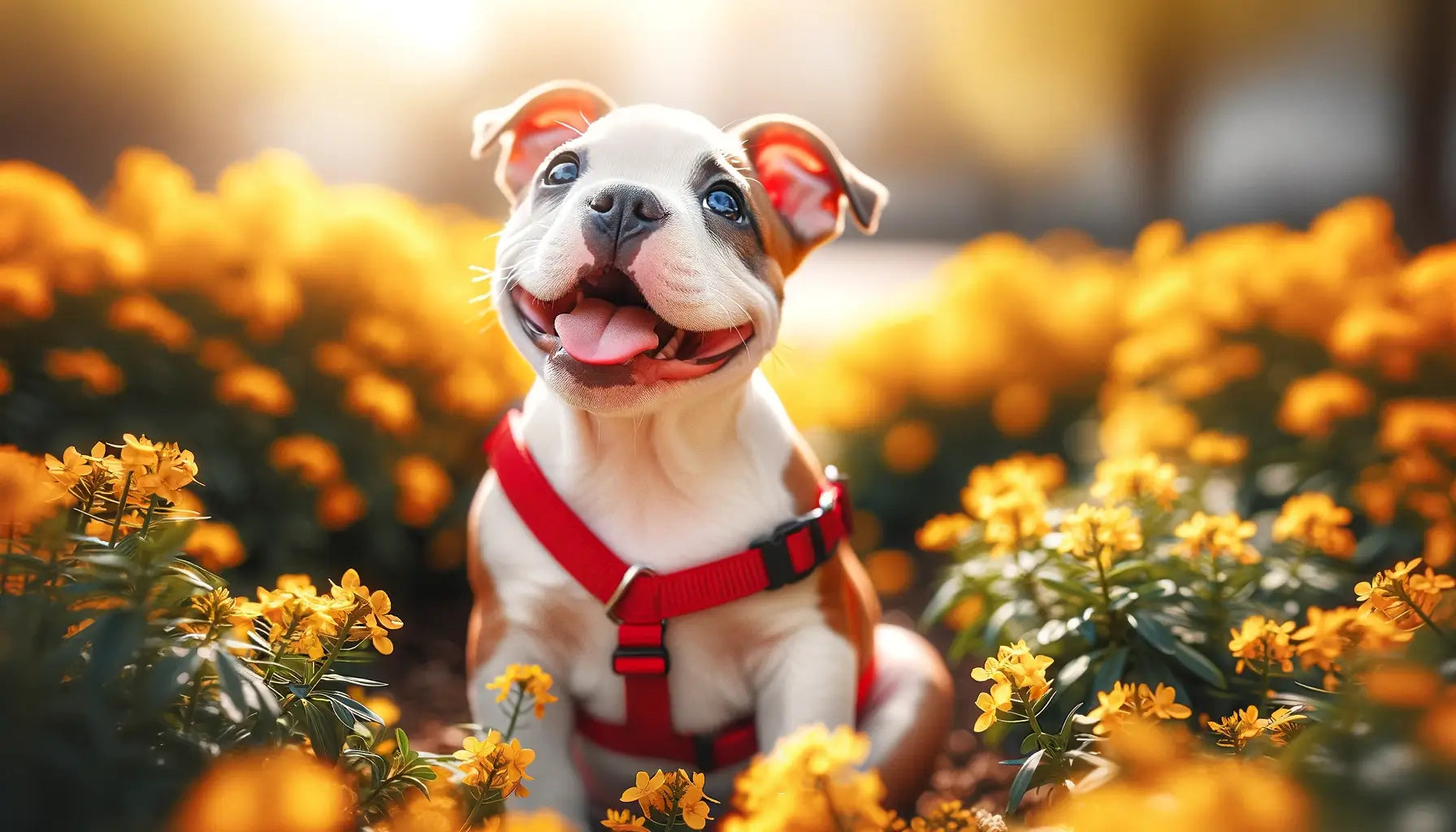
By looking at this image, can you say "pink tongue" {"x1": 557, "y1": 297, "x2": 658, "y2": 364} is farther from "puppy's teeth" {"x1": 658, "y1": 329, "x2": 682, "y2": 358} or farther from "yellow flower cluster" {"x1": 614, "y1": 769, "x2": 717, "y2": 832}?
"yellow flower cluster" {"x1": 614, "y1": 769, "x2": 717, "y2": 832}

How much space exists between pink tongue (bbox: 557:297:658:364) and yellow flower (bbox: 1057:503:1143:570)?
764 mm

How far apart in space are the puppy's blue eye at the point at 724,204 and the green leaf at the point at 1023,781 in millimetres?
889

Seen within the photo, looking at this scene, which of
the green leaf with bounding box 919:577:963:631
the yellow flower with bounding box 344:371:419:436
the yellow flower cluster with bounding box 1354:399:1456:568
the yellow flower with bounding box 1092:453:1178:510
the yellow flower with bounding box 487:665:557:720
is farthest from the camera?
the yellow flower with bounding box 344:371:419:436

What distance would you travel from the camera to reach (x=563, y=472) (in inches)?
66.8

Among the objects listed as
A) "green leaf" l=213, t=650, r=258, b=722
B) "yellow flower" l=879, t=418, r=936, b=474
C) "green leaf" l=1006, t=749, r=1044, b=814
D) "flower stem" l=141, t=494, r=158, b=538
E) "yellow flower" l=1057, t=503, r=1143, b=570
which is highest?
"flower stem" l=141, t=494, r=158, b=538

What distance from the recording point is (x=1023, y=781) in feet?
4.47

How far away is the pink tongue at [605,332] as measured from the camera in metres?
1.46

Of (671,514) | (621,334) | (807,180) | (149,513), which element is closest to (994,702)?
(671,514)

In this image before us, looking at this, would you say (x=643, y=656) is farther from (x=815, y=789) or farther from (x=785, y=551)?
(x=815, y=789)

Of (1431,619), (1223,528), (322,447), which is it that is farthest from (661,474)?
(322,447)

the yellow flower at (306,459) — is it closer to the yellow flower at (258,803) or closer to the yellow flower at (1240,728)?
the yellow flower at (258,803)

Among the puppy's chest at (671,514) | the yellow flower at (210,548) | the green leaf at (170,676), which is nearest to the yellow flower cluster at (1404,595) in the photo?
the puppy's chest at (671,514)

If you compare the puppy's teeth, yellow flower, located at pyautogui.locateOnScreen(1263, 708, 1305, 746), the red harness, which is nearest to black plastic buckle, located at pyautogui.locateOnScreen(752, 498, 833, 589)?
the red harness

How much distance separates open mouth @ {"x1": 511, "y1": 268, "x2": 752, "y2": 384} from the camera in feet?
4.83
